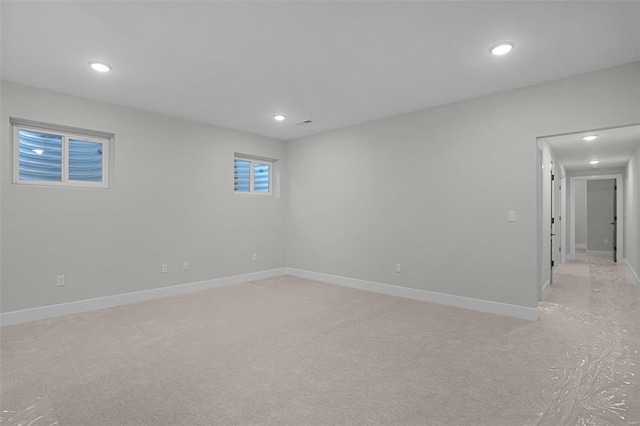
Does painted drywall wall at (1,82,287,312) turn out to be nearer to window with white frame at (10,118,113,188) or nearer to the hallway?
window with white frame at (10,118,113,188)

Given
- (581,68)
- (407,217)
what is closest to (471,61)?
(581,68)

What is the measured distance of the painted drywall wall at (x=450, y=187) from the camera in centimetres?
361

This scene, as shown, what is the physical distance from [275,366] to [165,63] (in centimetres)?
289

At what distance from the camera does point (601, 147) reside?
18.4ft

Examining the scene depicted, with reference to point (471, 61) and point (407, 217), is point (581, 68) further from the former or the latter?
point (407, 217)

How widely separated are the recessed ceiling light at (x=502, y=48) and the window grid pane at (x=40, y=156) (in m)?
4.86

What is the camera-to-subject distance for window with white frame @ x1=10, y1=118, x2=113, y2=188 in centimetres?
381

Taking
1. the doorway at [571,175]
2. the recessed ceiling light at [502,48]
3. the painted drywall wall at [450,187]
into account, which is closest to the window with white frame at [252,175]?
the painted drywall wall at [450,187]

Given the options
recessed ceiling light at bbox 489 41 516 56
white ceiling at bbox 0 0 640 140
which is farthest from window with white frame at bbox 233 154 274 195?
recessed ceiling light at bbox 489 41 516 56

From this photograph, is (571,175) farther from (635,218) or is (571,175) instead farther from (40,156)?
(40,156)

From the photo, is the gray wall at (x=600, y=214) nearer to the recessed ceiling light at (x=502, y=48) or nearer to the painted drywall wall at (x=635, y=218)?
the painted drywall wall at (x=635, y=218)

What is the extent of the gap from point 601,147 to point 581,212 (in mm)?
7146

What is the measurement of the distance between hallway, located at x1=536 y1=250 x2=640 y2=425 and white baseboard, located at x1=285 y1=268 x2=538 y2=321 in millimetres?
268

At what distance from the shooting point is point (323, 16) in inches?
95.9
